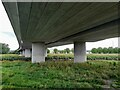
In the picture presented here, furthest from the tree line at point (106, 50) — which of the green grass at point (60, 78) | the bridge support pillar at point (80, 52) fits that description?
the green grass at point (60, 78)

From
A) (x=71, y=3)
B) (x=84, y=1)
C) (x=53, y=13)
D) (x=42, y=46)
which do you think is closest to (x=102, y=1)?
(x=84, y=1)

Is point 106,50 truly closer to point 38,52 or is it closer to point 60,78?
point 38,52

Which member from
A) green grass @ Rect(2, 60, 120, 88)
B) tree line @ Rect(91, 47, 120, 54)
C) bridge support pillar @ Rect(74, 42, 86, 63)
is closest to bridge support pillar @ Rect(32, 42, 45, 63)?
bridge support pillar @ Rect(74, 42, 86, 63)

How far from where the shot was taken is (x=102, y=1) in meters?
7.16

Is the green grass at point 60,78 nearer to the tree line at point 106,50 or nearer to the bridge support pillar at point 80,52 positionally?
the bridge support pillar at point 80,52

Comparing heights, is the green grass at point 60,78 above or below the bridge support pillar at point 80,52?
below

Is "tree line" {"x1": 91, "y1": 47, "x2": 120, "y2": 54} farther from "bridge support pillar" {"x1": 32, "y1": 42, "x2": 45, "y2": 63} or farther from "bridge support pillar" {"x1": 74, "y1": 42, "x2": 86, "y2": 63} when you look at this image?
"bridge support pillar" {"x1": 32, "y1": 42, "x2": 45, "y2": 63}

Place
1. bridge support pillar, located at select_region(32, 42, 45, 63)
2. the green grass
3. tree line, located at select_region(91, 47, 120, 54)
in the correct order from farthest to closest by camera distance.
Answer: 1. tree line, located at select_region(91, 47, 120, 54)
2. bridge support pillar, located at select_region(32, 42, 45, 63)
3. the green grass

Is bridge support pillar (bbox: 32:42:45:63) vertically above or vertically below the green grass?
above

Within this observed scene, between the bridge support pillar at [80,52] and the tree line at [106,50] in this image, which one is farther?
the tree line at [106,50]

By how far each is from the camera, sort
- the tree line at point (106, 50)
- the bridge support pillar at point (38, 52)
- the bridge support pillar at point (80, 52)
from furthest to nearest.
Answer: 1. the tree line at point (106, 50)
2. the bridge support pillar at point (80, 52)
3. the bridge support pillar at point (38, 52)

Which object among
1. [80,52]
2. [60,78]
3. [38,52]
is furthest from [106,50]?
[60,78]

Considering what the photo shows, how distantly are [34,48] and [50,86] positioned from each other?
705 inches

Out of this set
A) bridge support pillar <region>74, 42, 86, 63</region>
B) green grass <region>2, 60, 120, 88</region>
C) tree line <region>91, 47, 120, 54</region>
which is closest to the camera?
green grass <region>2, 60, 120, 88</region>
